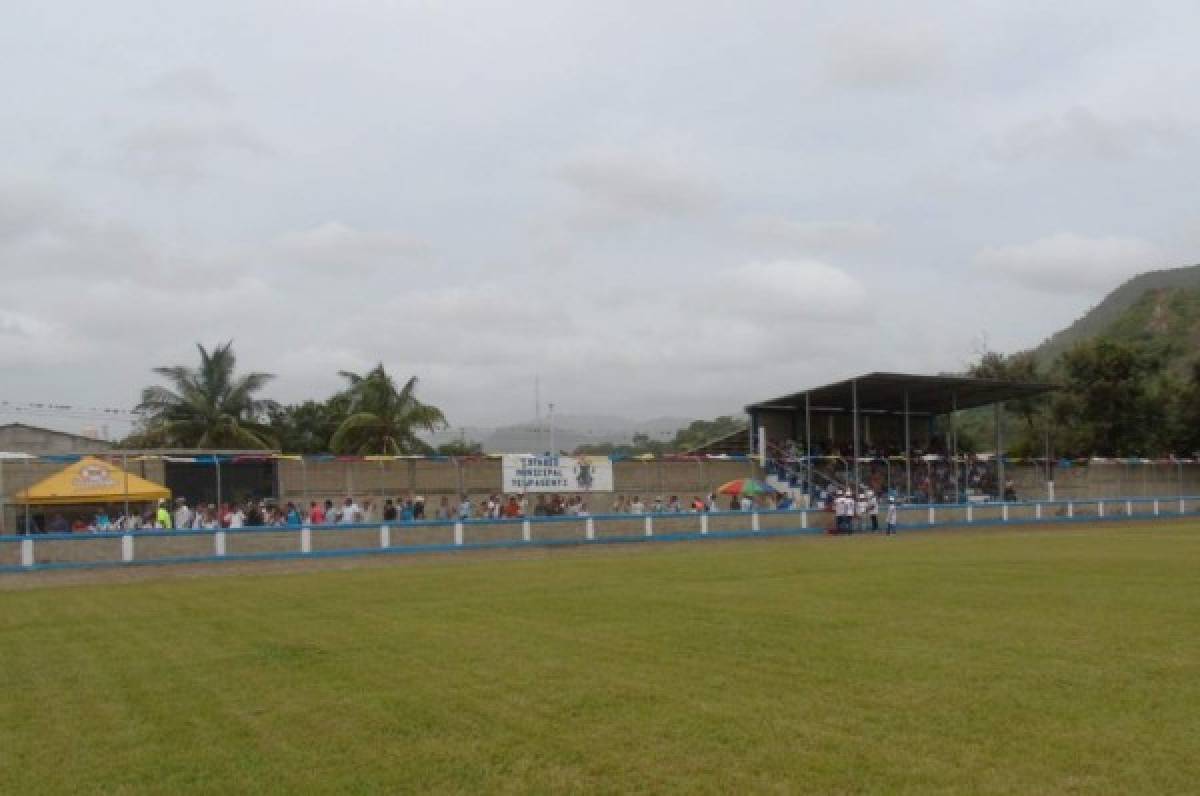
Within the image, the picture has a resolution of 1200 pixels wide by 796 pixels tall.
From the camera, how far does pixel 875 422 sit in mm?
51938

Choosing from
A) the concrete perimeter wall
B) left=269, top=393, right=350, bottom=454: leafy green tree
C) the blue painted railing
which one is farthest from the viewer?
left=269, top=393, right=350, bottom=454: leafy green tree

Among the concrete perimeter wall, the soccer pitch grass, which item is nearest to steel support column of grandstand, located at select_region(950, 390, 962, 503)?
the concrete perimeter wall

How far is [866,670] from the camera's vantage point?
369 inches

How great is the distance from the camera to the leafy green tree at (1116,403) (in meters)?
60.9

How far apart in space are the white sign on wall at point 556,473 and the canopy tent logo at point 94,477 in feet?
35.9

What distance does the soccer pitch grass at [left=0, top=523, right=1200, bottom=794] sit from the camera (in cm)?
662

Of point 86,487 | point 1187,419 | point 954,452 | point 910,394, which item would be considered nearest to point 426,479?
point 86,487

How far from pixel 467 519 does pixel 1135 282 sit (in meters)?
126

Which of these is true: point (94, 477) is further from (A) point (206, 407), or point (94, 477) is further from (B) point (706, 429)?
(B) point (706, 429)

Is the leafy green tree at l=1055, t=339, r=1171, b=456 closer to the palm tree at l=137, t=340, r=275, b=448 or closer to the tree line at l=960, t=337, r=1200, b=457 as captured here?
the tree line at l=960, t=337, r=1200, b=457

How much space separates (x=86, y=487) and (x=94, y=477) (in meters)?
0.30

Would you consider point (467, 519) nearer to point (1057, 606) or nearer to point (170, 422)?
point (1057, 606)

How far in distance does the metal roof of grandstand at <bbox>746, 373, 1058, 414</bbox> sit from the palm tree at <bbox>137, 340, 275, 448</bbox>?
71.5 feet

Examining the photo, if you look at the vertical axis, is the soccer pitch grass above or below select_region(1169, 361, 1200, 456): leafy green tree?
below
